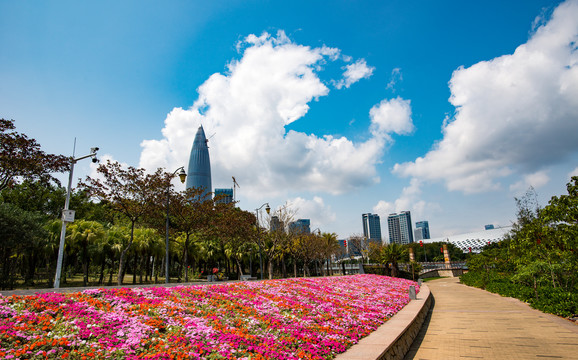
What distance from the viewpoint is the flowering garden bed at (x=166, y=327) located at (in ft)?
19.1

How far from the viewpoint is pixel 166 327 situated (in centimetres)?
733

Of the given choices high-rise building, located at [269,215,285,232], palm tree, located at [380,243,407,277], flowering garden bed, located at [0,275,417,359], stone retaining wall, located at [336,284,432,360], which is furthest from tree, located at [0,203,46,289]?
palm tree, located at [380,243,407,277]

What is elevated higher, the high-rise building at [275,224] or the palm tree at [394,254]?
the high-rise building at [275,224]

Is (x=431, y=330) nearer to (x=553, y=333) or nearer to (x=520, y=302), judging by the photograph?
(x=553, y=333)

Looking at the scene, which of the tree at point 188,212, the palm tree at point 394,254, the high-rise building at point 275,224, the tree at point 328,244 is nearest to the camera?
the tree at point 188,212

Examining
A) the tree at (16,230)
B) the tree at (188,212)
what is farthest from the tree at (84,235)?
the tree at (188,212)

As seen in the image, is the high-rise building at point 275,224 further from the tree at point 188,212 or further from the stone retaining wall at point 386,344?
the stone retaining wall at point 386,344

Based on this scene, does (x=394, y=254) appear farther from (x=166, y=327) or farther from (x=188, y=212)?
(x=166, y=327)

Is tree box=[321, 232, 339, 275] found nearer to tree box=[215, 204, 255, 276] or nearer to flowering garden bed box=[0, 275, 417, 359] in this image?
tree box=[215, 204, 255, 276]

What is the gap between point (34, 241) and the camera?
90.0ft

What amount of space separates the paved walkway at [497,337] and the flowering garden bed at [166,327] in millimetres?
2041

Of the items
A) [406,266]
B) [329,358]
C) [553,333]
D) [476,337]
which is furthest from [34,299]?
[406,266]

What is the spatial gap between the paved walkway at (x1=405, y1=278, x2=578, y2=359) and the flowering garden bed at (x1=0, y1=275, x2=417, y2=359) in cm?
204

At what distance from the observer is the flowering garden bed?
230 inches
